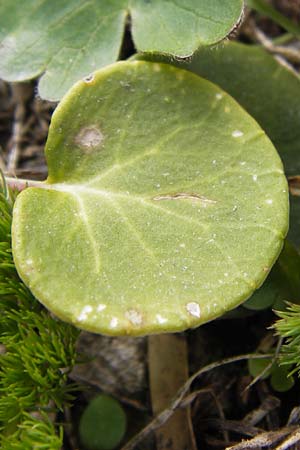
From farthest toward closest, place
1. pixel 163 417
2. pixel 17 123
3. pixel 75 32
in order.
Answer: pixel 17 123, pixel 75 32, pixel 163 417

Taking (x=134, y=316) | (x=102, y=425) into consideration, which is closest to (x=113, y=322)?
(x=134, y=316)

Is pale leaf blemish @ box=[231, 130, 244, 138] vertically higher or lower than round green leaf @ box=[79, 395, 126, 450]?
higher

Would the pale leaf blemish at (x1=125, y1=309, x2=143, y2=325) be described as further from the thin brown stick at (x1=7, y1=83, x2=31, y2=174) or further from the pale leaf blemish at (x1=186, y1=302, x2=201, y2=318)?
the thin brown stick at (x1=7, y1=83, x2=31, y2=174)

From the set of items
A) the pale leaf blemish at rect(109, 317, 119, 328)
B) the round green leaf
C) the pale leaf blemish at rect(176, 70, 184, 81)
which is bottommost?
the round green leaf

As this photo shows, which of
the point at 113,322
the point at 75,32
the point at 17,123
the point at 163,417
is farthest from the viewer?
the point at 17,123

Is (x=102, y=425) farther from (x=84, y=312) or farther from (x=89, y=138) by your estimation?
(x=89, y=138)

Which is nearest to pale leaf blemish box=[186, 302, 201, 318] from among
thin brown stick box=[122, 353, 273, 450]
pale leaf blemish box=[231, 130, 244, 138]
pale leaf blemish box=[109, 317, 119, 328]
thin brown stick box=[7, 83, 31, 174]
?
pale leaf blemish box=[109, 317, 119, 328]

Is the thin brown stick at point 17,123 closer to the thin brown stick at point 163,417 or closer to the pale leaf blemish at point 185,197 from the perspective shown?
the pale leaf blemish at point 185,197

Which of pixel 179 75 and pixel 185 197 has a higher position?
pixel 179 75
